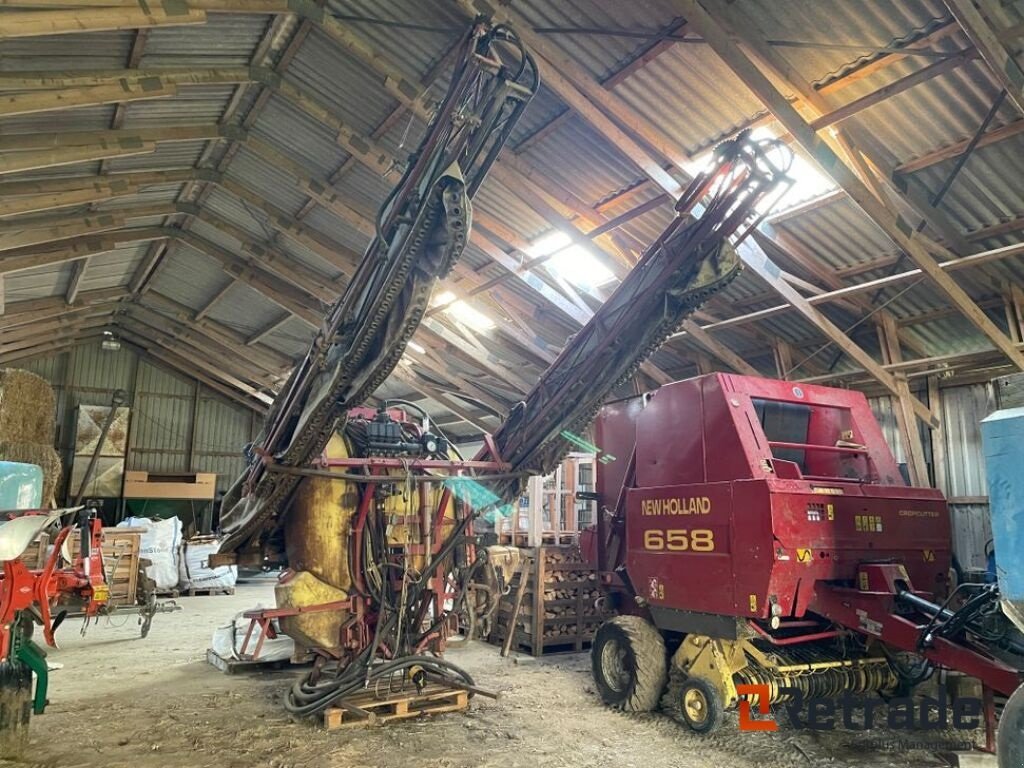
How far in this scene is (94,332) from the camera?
20609 mm

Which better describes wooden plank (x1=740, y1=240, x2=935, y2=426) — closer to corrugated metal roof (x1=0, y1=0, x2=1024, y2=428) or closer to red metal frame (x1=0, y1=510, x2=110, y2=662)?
corrugated metal roof (x1=0, y1=0, x2=1024, y2=428)

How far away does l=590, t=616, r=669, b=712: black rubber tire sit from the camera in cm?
552

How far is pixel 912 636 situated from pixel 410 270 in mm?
3851

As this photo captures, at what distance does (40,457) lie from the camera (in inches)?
596

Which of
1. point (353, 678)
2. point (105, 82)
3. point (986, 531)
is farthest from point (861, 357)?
point (105, 82)

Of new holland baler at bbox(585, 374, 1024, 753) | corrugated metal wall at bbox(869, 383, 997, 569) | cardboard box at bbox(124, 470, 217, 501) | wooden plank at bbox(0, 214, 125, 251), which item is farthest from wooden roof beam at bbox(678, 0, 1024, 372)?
cardboard box at bbox(124, 470, 217, 501)

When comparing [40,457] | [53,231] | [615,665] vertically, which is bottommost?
[615,665]

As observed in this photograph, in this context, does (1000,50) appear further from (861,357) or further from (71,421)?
(71,421)

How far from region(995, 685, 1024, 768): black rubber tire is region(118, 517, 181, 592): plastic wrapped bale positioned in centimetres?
1411

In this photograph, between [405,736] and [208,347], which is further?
[208,347]

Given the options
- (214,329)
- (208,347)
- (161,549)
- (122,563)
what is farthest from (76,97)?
(208,347)

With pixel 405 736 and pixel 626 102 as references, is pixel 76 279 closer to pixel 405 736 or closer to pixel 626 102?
pixel 626 102

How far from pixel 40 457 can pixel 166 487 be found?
530cm

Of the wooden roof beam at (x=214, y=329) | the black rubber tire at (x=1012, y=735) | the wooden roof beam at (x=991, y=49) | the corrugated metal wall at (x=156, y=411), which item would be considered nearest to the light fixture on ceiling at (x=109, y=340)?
the corrugated metal wall at (x=156, y=411)
